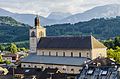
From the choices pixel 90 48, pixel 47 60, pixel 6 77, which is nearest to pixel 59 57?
pixel 47 60

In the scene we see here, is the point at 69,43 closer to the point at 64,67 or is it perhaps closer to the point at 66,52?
the point at 66,52

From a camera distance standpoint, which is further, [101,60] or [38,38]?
[38,38]

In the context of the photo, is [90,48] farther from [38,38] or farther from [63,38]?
[38,38]

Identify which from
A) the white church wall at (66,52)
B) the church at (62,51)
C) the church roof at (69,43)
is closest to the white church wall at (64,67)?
the church at (62,51)

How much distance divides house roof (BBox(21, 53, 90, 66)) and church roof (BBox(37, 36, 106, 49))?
2405 mm

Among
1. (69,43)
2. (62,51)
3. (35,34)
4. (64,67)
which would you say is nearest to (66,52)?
(62,51)

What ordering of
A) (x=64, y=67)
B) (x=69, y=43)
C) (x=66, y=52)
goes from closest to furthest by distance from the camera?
(x=64, y=67)
(x=66, y=52)
(x=69, y=43)

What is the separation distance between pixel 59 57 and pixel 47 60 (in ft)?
10.2

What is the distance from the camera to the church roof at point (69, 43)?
76.3 metres

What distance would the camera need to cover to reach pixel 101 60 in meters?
72.4

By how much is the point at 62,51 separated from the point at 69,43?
236 cm

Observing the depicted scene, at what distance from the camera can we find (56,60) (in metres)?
79.7

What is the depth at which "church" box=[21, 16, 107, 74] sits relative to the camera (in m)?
75.6

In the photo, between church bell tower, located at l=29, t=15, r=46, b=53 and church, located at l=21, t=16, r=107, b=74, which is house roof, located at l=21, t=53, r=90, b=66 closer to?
church, located at l=21, t=16, r=107, b=74
